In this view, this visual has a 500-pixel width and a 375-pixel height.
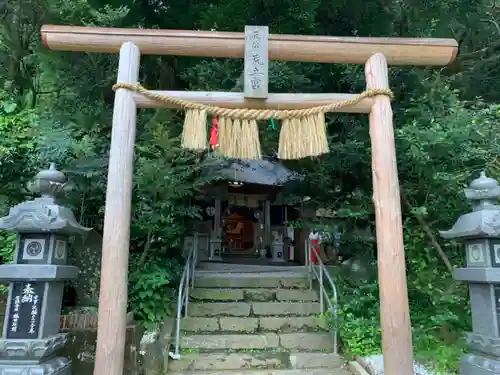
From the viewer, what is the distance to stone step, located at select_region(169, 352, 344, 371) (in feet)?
15.1

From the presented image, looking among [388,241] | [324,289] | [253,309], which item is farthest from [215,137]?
[324,289]

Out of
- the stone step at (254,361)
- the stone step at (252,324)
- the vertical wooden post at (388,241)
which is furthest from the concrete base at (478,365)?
the stone step at (252,324)

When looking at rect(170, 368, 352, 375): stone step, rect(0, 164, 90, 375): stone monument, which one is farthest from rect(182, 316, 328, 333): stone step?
rect(0, 164, 90, 375): stone monument

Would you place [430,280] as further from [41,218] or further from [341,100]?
[41,218]

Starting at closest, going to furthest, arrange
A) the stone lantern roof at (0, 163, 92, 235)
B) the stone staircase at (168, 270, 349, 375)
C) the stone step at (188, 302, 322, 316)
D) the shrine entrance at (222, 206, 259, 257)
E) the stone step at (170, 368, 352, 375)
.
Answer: the stone lantern roof at (0, 163, 92, 235), the stone step at (170, 368, 352, 375), the stone staircase at (168, 270, 349, 375), the stone step at (188, 302, 322, 316), the shrine entrance at (222, 206, 259, 257)

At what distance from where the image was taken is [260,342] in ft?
16.7

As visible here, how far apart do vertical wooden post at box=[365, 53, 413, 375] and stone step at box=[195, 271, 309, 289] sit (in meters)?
3.46

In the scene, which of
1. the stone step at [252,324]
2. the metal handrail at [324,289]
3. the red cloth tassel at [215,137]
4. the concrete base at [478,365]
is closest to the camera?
the concrete base at [478,365]

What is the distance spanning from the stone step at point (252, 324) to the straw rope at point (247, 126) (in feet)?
9.89

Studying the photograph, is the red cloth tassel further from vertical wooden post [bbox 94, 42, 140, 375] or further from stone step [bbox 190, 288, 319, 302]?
stone step [bbox 190, 288, 319, 302]

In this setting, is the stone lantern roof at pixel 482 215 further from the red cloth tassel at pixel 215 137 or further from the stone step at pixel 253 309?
the stone step at pixel 253 309

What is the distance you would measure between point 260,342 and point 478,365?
2.60 m

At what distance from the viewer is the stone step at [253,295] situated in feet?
19.8

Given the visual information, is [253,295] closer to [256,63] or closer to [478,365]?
[478,365]
